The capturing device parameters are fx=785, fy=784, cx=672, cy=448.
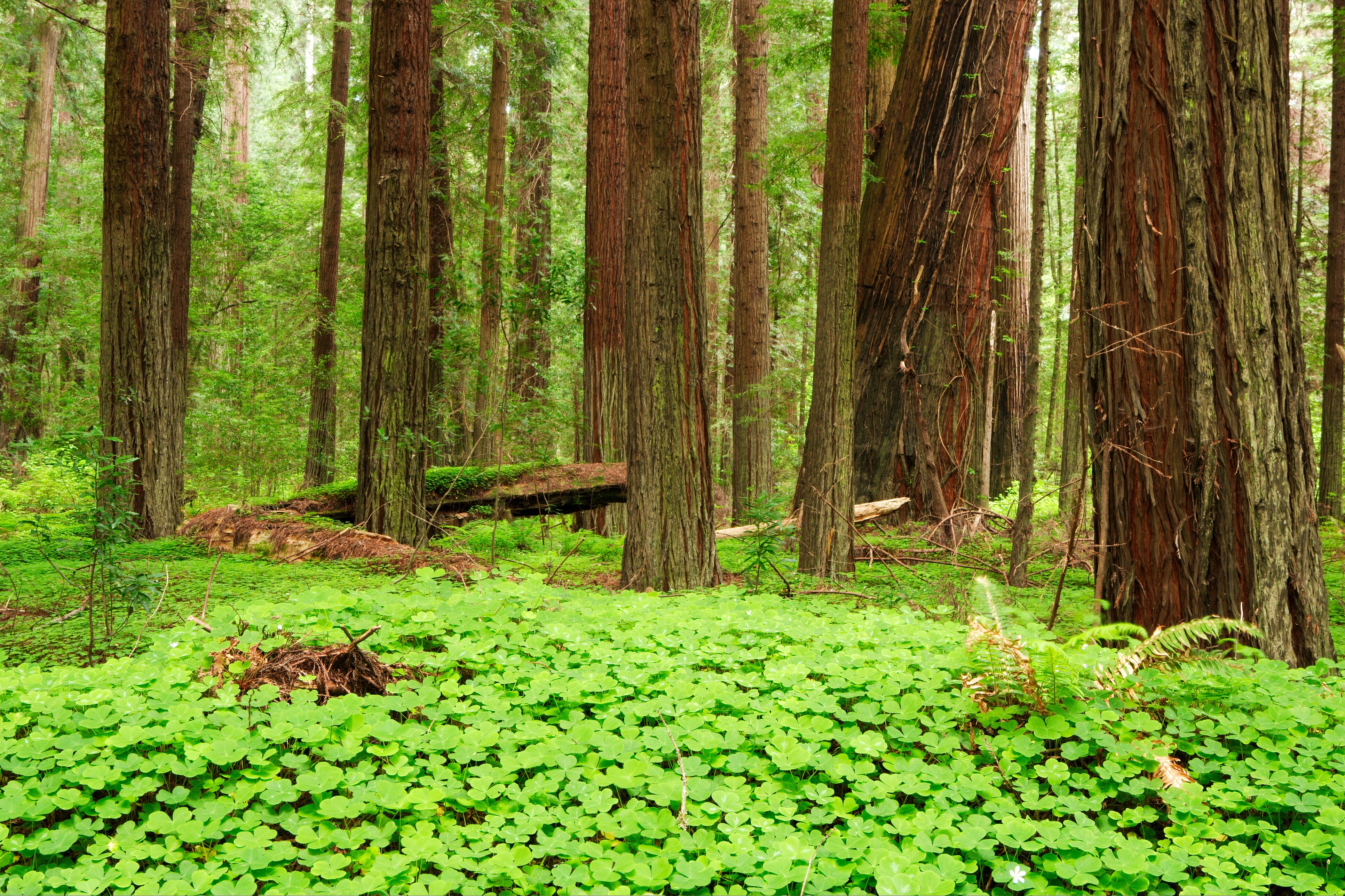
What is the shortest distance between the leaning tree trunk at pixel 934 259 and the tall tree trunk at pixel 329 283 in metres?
9.51

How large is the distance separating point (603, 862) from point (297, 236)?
19.9m

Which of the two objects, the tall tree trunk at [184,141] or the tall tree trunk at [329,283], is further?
the tall tree trunk at [329,283]

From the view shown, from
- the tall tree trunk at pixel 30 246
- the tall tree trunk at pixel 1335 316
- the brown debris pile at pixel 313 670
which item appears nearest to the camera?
the brown debris pile at pixel 313 670

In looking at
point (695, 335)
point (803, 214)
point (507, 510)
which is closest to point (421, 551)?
point (507, 510)

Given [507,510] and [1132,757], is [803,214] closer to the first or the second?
[507,510]

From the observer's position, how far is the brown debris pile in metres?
3.12

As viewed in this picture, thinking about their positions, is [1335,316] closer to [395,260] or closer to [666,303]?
[666,303]

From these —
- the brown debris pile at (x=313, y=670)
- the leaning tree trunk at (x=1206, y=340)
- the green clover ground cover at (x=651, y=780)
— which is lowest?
the green clover ground cover at (x=651, y=780)

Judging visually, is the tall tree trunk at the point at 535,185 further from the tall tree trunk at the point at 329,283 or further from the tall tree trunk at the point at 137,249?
the tall tree trunk at the point at 137,249

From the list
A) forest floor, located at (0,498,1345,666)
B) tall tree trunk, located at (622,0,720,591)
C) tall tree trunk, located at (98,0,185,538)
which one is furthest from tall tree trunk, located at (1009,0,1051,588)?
tall tree trunk, located at (98,0,185,538)

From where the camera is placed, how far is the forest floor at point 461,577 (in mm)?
4270

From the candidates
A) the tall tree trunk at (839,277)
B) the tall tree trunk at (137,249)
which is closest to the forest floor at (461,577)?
the tall tree trunk at (839,277)

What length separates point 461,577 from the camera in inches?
187

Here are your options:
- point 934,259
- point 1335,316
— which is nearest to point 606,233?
point 934,259
